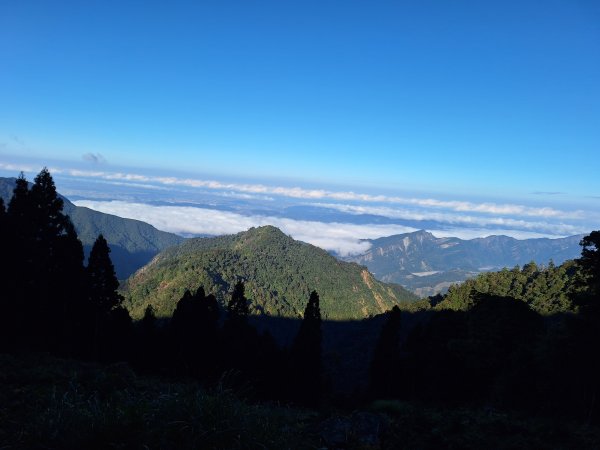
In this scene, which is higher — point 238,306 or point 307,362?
point 238,306

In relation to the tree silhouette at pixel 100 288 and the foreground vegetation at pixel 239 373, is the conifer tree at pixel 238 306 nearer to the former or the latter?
the foreground vegetation at pixel 239 373

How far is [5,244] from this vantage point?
23750 mm

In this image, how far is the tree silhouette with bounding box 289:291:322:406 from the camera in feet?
125

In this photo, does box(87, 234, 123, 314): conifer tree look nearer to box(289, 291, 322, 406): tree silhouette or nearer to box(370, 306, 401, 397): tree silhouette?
box(289, 291, 322, 406): tree silhouette

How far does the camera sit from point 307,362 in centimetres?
4006

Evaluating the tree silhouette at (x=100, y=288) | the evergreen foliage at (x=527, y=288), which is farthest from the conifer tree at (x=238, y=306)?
the evergreen foliage at (x=527, y=288)

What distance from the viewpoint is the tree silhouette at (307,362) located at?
38125mm

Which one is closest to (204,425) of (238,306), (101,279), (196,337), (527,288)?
(101,279)

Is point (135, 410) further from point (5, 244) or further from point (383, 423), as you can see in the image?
point (5, 244)

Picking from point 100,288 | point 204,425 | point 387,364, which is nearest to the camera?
point 204,425


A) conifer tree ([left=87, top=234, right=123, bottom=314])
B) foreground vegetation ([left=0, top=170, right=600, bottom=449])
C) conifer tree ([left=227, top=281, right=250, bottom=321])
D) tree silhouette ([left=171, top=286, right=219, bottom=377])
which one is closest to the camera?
foreground vegetation ([left=0, top=170, right=600, bottom=449])

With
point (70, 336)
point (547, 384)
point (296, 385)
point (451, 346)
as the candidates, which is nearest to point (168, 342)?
point (70, 336)

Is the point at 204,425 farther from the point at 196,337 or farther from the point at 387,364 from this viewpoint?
the point at 387,364

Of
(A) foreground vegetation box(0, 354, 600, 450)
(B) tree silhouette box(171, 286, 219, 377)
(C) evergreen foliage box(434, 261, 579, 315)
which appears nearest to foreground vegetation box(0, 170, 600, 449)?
(A) foreground vegetation box(0, 354, 600, 450)
